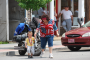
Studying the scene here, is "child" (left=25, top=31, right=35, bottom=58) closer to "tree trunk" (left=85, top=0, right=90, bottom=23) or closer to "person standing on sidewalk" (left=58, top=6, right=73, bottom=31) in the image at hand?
"person standing on sidewalk" (left=58, top=6, right=73, bottom=31)

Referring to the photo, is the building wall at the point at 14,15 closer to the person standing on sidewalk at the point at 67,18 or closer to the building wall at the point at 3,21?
the building wall at the point at 3,21

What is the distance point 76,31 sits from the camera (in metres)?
12.2

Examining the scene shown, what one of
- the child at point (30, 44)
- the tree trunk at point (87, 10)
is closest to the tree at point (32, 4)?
the child at point (30, 44)

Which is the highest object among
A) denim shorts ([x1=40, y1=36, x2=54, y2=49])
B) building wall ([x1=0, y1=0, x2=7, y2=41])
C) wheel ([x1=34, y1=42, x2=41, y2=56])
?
building wall ([x1=0, y1=0, x2=7, y2=41])

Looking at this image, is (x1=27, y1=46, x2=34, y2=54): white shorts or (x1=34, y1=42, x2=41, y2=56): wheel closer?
(x1=27, y1=46, x2=34, y2=54): white shorts

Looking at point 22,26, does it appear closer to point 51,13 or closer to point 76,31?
point 76,31

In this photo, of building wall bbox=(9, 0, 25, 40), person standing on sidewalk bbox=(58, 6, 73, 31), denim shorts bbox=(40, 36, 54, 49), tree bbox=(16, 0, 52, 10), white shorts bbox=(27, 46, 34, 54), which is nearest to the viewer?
denim shorts bbox=(40, 36, 54, 49)

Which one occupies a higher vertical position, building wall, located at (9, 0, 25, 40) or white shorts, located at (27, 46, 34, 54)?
building wall, located at (9, 0, 25, 40)

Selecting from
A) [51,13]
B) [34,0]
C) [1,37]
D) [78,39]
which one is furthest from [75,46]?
[1,37]

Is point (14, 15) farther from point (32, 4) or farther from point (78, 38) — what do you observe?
point (78, 38)

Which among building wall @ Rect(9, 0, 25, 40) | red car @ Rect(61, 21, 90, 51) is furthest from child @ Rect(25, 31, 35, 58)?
building wall @ Rect(9, 0, 25, 40)

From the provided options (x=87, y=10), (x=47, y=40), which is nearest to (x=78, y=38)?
(x=47, y=40)

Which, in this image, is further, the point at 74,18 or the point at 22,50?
the point at 74,18

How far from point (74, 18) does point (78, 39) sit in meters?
7.28
